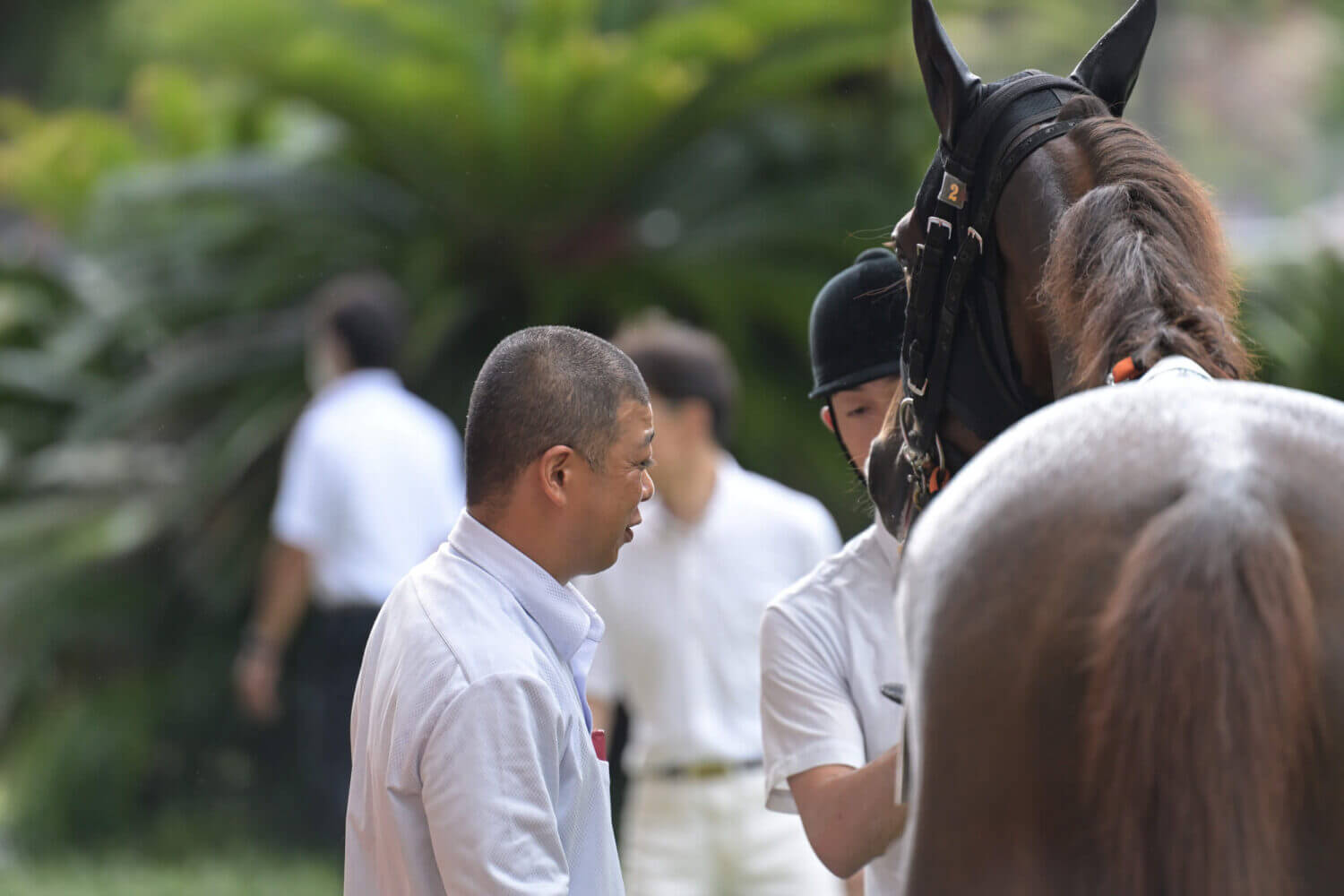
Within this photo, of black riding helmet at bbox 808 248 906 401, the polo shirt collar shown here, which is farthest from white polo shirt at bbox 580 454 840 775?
the polo shirt collar

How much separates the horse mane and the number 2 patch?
0.58 feet

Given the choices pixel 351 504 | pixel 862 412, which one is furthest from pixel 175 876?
pixel 862 412

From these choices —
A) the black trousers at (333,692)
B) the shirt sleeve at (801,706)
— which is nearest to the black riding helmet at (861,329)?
the shirt sleeve at (801,706)

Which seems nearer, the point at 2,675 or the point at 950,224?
the point at 950,224

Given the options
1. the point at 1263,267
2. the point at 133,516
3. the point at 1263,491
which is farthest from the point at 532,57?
the point at 1263,491

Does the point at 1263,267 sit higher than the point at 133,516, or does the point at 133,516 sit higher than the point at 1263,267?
the point at 1263,267

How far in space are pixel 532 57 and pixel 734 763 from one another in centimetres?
380

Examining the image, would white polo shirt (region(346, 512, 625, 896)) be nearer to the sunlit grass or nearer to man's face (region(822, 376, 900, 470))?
man's face (region(822, 376, 900, 470))

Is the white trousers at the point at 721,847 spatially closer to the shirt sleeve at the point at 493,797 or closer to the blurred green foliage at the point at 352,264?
the shirt sleeve at the point at 493,797

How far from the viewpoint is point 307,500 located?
16.4ft

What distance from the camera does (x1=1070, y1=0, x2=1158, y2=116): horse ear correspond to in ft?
6.30

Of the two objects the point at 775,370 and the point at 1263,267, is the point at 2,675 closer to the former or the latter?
the point at 775,370

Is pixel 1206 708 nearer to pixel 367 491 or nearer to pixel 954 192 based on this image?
pixel 954 192

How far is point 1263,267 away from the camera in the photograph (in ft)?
20.2
